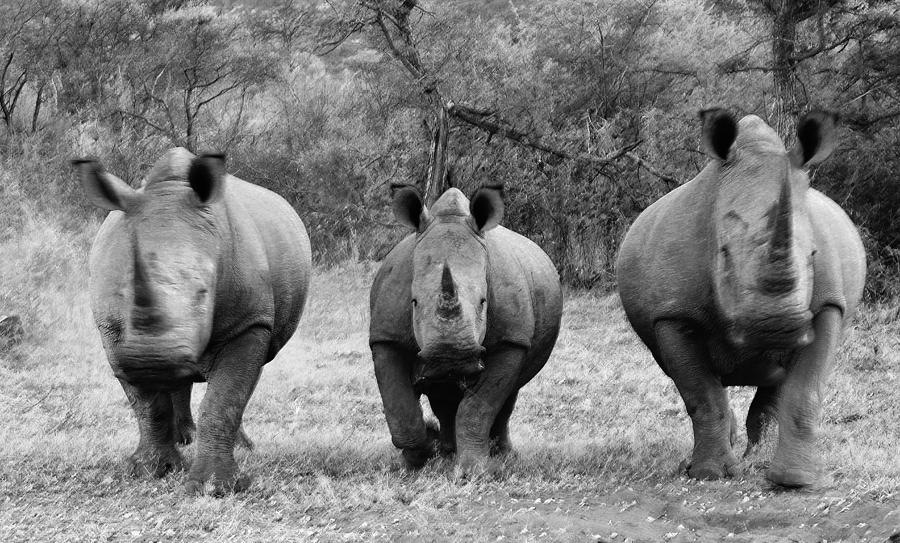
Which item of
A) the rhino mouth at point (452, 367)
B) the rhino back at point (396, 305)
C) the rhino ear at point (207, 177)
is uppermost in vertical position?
the rhino ear at point (207, 177)

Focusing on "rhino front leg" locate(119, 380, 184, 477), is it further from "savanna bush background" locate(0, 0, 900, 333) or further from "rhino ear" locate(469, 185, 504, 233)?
"savanna bush background" locate(0, 0, 900, 333)

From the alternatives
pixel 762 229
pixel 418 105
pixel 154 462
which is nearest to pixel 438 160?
pixel 418 105

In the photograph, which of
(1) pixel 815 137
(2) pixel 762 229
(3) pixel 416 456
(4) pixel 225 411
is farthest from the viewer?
(3) pixel 416 456

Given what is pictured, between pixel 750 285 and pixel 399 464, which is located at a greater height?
pixel 750 285

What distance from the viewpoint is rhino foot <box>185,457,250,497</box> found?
6.98 meters

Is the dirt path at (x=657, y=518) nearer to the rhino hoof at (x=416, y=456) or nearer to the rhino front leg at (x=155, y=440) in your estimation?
the rhino hoof at (x=416, y=456)

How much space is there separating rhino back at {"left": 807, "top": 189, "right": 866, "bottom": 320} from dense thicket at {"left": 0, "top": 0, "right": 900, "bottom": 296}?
20.9ft

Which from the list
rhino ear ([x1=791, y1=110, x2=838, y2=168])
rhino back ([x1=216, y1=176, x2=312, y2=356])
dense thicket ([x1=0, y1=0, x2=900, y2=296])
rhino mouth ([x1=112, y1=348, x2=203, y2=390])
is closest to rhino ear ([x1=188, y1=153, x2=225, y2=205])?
rhino back ([x1=216, y1=176, x2=312, y2=356])

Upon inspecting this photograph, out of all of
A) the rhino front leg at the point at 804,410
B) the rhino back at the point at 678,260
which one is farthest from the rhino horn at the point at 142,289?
the rhino front leg at the point at 804,410

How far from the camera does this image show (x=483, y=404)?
7723mm

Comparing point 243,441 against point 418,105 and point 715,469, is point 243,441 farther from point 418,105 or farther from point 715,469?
point 418,105

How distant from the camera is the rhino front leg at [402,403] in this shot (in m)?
7.69

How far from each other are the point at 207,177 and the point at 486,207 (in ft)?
5.73

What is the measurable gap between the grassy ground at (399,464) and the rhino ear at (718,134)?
2.03 meters
